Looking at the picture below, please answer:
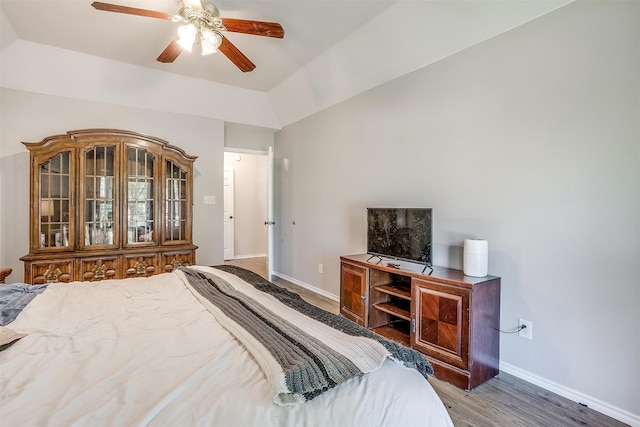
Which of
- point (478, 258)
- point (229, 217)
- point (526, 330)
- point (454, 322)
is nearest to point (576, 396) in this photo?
point (526, 330)

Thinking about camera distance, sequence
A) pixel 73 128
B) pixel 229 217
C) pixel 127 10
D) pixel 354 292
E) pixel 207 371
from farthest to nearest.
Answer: pixel 229 217 → pixel 73 128 → pixel 354 292 → pixel 127 10 → pixel 207 371

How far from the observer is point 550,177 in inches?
79.4

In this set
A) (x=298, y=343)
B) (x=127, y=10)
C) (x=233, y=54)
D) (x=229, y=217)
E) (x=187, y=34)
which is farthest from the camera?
(x=229, y=217)

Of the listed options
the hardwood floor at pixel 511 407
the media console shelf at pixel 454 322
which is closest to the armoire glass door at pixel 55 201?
the media console shelf at pixel 454 322

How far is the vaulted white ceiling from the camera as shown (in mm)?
2412

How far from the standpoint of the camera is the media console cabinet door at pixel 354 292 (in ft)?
9.21

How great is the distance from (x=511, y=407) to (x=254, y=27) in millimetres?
2982

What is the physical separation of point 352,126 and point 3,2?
3.22m

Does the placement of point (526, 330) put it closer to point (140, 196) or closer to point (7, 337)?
point (7, 337)

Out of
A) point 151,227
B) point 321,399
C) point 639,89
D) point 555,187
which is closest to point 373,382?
point 321,399

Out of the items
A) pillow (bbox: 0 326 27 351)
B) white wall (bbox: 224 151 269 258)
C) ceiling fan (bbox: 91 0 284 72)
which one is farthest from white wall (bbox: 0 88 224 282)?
pillow (bbox: 0 326 27 351)

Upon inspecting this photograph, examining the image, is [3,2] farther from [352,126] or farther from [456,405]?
[456,405]

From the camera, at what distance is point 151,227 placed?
140 inches

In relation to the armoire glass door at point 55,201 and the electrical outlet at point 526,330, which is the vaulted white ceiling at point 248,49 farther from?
the electrical outlet at point 526,330
